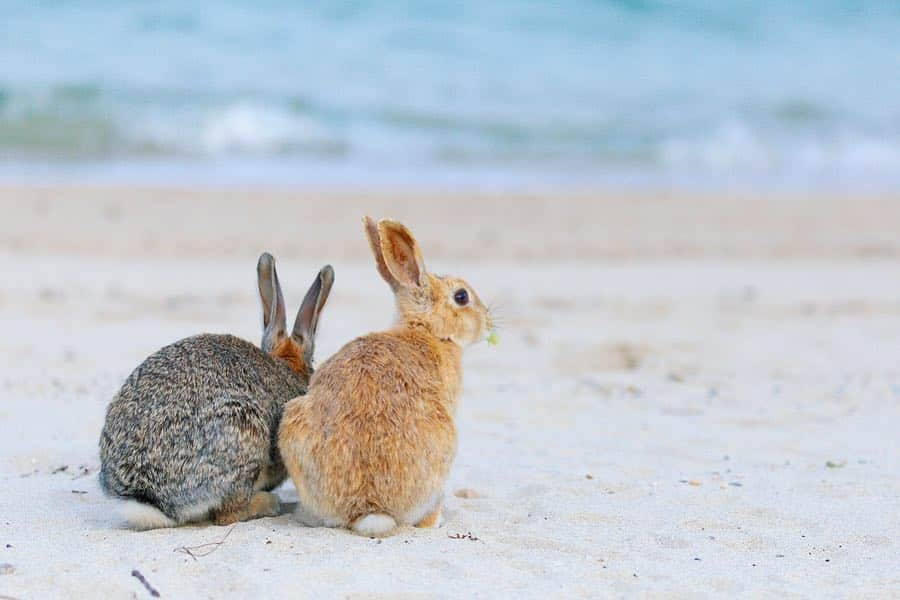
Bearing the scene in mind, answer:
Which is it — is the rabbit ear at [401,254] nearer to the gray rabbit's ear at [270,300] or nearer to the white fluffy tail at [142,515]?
the gray rabbit's ear at [270,300]

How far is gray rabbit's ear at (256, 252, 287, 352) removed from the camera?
551 cm

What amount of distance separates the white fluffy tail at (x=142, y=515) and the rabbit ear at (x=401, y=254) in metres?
1.35

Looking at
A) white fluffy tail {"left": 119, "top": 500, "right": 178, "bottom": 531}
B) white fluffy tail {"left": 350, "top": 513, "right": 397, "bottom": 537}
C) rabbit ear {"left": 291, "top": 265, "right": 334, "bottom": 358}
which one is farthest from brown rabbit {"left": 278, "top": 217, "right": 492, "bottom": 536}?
white fluffy tail {"left": 119, "top": 500, "right": 178, "bottom": 531}

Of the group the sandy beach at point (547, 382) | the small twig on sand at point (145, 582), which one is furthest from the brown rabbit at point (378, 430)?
the small twig on sand at point (145, 582)

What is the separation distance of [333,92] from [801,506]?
2145 cm

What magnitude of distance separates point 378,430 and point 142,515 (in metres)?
0.97

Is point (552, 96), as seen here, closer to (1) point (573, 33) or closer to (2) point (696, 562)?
(1) point (573, 33)

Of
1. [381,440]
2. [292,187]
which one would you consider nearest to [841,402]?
[381,440]

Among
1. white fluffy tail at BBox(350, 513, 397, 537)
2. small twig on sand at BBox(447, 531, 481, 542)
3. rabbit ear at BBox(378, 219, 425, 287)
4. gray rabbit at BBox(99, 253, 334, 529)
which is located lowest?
small twig on sand at BBox(447, 531, 481, 542)

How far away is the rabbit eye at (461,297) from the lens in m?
5.32

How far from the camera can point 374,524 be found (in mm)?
4797

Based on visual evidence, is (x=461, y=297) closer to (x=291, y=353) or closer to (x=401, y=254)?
(x=401, y=254)

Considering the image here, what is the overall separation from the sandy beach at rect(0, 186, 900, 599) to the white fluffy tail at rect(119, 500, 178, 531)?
9 centimetres

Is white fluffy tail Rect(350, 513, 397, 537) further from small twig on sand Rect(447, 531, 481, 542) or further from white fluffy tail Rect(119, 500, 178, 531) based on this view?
white fluffy tail Rect(119, 500, 178, 531)
